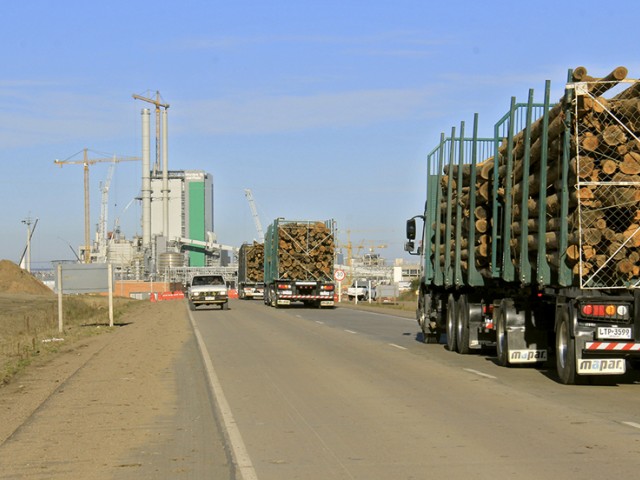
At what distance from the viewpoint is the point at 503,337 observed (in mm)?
17562

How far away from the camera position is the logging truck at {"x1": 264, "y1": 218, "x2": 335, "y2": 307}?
169 feet

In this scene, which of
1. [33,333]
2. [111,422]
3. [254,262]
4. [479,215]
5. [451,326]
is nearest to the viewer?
[111,422]

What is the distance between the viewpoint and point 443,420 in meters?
11.2

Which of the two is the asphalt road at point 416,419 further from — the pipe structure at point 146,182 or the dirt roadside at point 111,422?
the pipe structure at point 146,182

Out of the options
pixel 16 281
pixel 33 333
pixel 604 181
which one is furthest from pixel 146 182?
pixel 604 181

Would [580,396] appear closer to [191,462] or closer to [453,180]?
[191,462]

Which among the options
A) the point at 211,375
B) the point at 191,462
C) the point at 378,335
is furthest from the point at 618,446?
the point at 378,335

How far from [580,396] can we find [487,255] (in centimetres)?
610

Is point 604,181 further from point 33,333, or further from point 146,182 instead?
point 146,182

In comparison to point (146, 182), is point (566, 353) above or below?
below

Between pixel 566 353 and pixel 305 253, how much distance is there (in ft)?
123

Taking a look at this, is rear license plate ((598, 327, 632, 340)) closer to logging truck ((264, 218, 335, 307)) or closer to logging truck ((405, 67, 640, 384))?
logging truck ((405, 67, 640, 384))

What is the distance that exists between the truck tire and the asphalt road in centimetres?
28

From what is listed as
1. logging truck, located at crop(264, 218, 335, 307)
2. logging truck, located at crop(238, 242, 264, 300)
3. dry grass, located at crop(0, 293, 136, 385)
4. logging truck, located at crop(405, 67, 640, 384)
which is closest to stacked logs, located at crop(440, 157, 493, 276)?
logging truck, located at crop(405, 67, 640, 384)
